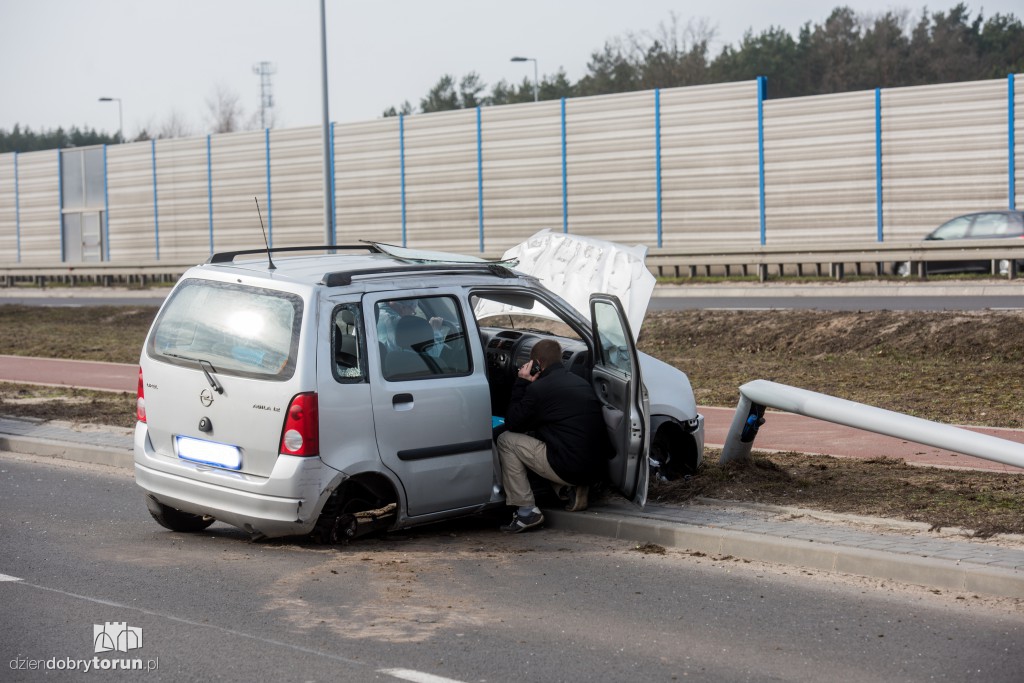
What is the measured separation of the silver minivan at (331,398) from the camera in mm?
7066

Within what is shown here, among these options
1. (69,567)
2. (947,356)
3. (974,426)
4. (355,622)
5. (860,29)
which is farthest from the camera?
(860,29)

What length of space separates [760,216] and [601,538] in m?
26.2

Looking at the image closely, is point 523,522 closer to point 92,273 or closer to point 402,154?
point 402,154

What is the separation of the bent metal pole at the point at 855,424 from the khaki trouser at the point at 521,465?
1.76 m

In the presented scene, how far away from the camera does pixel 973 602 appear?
6.32m

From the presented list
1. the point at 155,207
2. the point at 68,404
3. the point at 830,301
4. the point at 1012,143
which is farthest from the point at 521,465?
the point at 155,207

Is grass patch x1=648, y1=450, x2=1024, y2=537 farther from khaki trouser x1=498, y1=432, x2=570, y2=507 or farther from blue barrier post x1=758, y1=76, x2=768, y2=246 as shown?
blue barrier post x1=758, y1=76, x2=768, y2=246

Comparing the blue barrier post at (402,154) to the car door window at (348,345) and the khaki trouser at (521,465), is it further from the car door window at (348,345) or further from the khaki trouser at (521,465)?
the car door window at (348,345)

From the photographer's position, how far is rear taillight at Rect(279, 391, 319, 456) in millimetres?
6957

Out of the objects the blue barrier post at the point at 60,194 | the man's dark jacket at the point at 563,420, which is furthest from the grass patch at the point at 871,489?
the blue barrier post at the point at 60,194

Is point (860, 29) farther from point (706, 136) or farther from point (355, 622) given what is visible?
point (355, 622)

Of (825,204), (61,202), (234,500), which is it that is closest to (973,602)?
(234,500)

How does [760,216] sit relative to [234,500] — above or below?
above

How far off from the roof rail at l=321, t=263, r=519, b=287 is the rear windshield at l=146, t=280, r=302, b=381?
0.27 m
